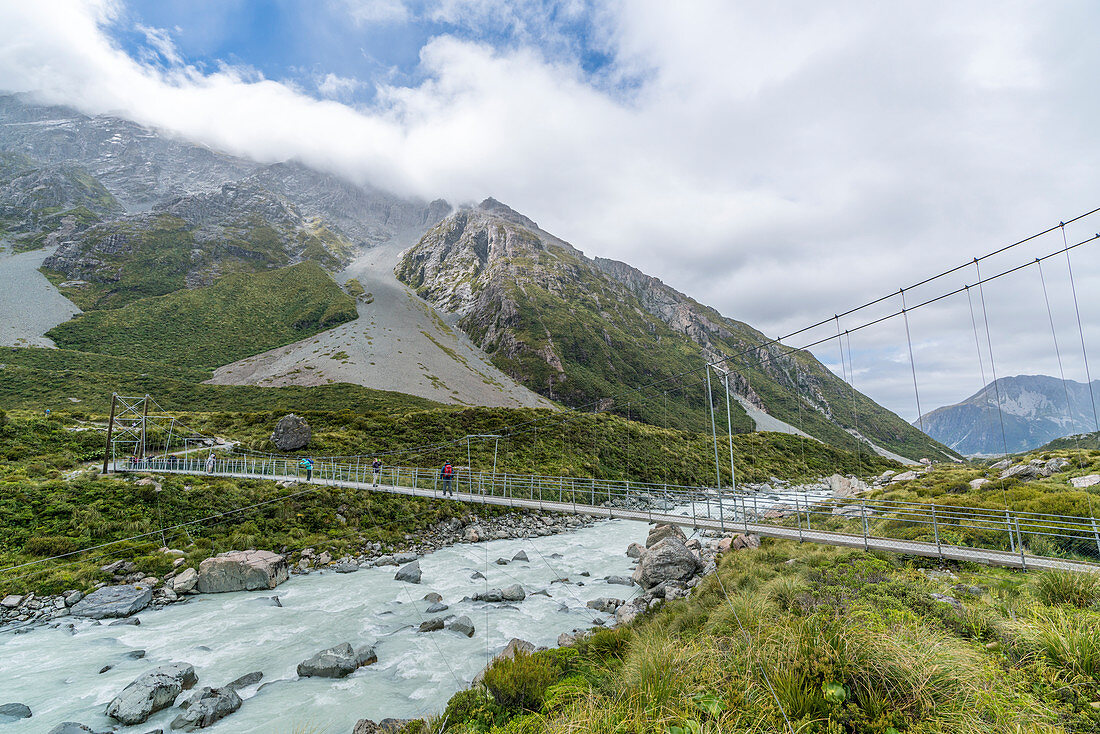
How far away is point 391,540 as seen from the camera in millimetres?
19203

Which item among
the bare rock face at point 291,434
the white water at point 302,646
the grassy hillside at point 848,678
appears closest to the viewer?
the grassy hillside at point 848,678

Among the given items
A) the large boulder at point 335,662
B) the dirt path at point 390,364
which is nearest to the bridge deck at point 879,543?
the large boulder at point 335,662

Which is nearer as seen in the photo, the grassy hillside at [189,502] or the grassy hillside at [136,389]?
the grassy hillside at [189,502]

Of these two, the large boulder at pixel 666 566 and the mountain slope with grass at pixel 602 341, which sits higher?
the mountain slope with grass at pixel 602 341

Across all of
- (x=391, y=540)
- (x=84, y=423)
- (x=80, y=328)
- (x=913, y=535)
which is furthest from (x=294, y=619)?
(x=80, y=328)

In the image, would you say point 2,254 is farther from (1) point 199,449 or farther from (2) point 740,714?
(2) point 740,714

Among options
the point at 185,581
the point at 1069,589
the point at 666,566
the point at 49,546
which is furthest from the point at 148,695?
the point at 1069,589

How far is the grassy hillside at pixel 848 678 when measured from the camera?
10.7 ft

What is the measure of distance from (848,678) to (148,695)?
10.2 meters

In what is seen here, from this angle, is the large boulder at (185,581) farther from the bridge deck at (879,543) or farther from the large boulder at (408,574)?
the bridge deck at (879,543)

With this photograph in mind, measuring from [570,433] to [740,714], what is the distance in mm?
41255

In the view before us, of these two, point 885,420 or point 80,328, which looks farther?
point 885,420

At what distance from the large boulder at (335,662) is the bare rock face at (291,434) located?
22.6m

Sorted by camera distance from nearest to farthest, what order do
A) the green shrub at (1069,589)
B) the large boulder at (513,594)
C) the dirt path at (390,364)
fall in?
the green shrub at (1069,589), the large boulder at (513,594), the dirt path at (390,364)
